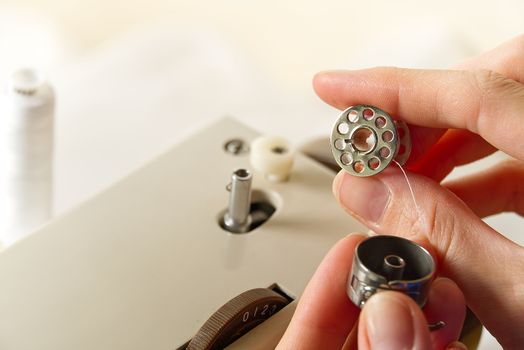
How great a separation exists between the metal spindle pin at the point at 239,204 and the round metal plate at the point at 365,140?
3.9 inches

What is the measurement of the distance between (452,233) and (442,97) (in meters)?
0.10

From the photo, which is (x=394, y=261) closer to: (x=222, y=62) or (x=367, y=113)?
(x=367, y=113)

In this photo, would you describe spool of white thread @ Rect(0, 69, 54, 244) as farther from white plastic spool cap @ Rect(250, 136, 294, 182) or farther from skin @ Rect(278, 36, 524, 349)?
skin @ Rect(278, 36, 524, 349)

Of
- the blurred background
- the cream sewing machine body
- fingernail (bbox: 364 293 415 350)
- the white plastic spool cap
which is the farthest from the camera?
the blurred background

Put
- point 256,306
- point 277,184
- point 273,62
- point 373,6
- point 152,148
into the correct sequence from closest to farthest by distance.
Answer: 1. point 256,306
2. point 277,184
3. point 152,148
4. point 373,6
5. point 273,62

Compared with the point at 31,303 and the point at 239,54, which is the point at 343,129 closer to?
the point at 31,303

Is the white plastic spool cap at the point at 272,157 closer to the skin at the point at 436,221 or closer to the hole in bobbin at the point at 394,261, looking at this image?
the skin at the point at 436,221

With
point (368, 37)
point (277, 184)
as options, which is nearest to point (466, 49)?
point (368, 37)

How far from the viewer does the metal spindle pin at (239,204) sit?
0.66m

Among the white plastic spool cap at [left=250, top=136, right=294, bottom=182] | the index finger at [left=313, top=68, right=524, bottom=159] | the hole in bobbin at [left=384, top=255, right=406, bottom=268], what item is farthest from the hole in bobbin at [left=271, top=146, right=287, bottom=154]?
the hole in bobbin at [left=384, top=255, right=406, bottom=268]

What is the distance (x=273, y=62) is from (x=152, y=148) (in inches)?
13.4

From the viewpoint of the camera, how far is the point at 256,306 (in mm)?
581

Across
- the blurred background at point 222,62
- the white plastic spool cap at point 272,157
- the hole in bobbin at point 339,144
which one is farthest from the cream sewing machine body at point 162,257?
the blurred background at point 222,62

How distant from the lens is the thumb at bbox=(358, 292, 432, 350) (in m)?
0.47
